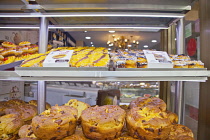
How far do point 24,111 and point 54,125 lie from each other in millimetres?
538

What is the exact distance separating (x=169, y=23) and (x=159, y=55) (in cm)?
55

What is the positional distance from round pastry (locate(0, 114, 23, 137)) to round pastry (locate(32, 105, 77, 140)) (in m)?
0.26

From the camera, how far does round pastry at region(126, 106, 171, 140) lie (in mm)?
975

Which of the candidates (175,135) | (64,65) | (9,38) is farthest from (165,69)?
(9,38)

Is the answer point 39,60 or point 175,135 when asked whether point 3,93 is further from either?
point 175,135

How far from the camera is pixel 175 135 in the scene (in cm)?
115

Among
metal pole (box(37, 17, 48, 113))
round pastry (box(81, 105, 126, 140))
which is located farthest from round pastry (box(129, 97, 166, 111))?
metal pole (box(37, 17, 48, 113))

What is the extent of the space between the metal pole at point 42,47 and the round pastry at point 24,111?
0.22 ft

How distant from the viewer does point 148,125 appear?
98 centimetres

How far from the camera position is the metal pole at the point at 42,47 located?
1482 mm

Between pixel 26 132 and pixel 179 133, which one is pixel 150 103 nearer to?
pixel 179 133

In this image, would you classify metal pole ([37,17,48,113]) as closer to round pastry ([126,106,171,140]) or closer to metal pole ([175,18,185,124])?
round pastry ([126,106,171,140])

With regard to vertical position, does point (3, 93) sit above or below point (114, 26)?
below

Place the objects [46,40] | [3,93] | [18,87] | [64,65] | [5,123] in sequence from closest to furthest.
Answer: [64,65], [5,123], [46,40], [3,93], [18,87]
